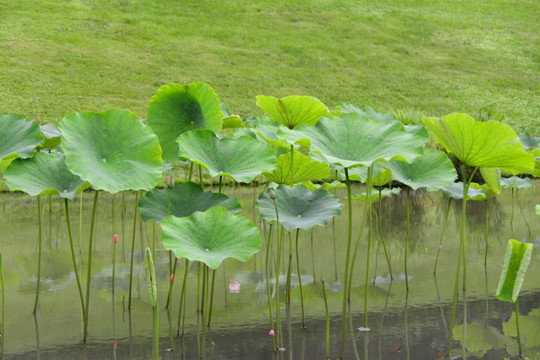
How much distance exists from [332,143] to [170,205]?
717 mm

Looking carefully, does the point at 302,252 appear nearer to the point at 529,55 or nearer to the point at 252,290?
the point at 252,290

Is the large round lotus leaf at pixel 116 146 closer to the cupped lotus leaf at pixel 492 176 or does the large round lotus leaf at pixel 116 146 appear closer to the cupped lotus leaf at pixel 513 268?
the cupped lotus leaf at pixel 513 268

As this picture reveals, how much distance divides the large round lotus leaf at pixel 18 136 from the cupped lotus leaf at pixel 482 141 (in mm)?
1528

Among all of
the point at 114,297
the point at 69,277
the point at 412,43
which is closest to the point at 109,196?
the point at 69,277

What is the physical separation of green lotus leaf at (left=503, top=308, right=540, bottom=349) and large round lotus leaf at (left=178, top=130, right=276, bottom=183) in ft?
4.25

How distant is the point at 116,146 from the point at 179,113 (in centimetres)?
42

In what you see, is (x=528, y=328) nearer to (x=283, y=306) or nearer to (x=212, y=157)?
(x=283, y=306)

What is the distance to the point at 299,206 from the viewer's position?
8.58ft

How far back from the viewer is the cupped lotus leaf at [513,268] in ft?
6.46

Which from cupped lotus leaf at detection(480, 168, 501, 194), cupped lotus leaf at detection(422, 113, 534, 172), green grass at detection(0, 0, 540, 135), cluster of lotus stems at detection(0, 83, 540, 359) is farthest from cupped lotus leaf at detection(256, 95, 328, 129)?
green grass at detection(0, 0, 540, 135)

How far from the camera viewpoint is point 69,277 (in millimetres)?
3297

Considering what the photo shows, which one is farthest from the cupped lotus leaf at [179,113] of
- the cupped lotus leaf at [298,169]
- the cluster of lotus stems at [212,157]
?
the cupped lotus leaf at [298,169]

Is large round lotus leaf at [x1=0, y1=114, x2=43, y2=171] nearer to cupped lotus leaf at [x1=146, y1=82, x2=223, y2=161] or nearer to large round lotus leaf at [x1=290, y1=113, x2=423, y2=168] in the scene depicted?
cupped lotus leaf at [x1=146, y1=82, x2=223, y2=161]

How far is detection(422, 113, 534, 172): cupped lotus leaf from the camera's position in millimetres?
2139
